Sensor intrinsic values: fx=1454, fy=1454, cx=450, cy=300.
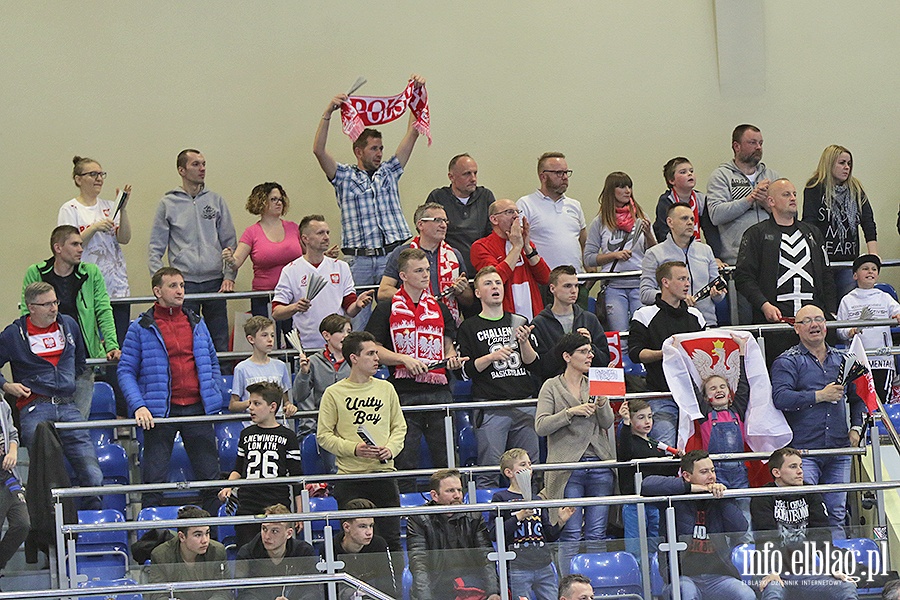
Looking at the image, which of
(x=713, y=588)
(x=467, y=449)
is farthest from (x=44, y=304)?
(x=713, y=588)

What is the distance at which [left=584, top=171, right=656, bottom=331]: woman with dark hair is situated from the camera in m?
9.73

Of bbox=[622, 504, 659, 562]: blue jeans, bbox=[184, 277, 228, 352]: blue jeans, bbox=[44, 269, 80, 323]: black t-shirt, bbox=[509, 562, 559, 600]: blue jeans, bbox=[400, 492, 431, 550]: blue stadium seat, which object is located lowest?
bbox=[509, 562, 559, 600]: blue jeans

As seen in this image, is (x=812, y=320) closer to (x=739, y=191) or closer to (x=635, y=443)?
(x=635, y=443)

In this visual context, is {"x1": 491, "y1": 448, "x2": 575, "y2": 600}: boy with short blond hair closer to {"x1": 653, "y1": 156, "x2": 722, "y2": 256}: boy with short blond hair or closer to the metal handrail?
the metal handrail

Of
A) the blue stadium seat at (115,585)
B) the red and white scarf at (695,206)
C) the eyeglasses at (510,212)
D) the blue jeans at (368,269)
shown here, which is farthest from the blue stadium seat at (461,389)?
the blue stadium seat at (115,585)

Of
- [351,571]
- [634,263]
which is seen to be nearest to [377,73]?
[634,263]

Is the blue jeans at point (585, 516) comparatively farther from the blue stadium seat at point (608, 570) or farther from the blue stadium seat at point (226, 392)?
the blue stadium seat at point (226, 392)

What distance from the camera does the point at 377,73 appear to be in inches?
444

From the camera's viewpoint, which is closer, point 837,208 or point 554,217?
point 554,217

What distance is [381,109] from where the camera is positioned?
399 inches

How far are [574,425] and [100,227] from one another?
3.86 meters

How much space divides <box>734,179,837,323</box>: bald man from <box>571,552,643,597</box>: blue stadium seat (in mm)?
2750

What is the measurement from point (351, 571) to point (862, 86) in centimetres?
667

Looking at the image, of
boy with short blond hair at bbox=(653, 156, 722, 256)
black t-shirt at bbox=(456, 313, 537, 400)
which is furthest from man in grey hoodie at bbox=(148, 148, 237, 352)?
boy with short blond hair at bbox=(653, 156, 722, 256)
